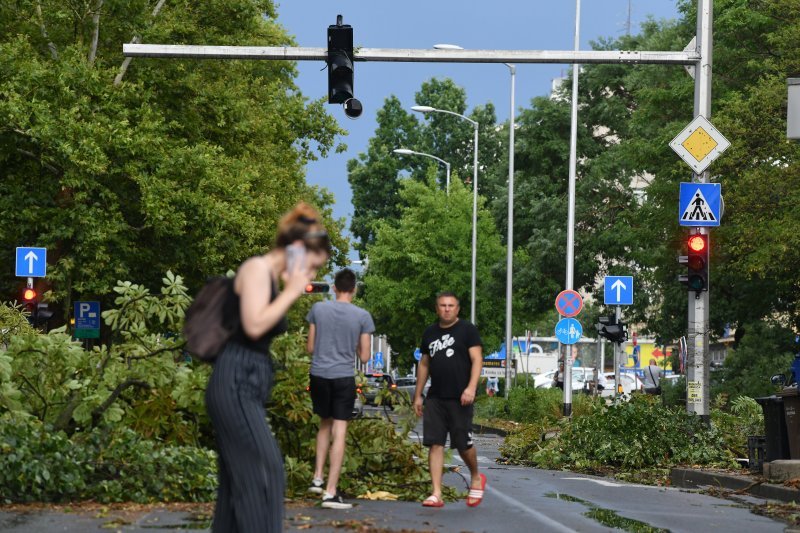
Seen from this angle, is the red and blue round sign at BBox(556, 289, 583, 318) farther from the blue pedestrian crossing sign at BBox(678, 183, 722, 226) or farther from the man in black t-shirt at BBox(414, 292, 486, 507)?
the man in black t-shirt at BBox(414, 292, 486, 507)

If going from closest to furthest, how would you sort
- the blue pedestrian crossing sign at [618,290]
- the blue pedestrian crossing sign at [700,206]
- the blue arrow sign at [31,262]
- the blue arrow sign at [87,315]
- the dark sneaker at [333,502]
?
the dark sneaker at [333,502] < the blue pedestrian crossing sign at [700,206] < the blue arrow sign at [31,262] < the blue pedestrian crossing sign at [618,290] < the blue arrow sign at [87,315]

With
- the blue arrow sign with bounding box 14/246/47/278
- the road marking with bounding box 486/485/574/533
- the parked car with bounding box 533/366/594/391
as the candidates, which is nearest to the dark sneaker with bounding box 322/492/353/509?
the road marking with bounding box 486/485/574/533

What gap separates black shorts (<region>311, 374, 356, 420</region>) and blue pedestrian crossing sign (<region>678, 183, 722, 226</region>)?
862 cm

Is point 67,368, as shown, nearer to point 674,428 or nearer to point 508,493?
point 508,493

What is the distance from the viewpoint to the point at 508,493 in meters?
15.3

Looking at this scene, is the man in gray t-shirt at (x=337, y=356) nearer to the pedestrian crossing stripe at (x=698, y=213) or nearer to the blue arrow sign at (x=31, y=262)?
the pedestrian crossing stripe at (x=698, y=213)

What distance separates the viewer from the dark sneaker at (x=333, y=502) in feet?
39.1

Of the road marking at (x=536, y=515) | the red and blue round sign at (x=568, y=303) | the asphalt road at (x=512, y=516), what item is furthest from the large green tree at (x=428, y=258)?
the road marking at (x=536, y=515)

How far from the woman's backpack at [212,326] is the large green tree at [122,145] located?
25.0m

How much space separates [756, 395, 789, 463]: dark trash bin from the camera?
16938mm

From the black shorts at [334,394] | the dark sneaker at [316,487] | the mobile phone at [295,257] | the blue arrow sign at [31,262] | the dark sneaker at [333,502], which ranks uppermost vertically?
the blue arrow sign at [31,262]

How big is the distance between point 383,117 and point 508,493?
78.4 meters

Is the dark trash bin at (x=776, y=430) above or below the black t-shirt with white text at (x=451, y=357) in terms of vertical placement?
below

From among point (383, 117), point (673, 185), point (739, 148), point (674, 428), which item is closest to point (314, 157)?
point (673, 185)
